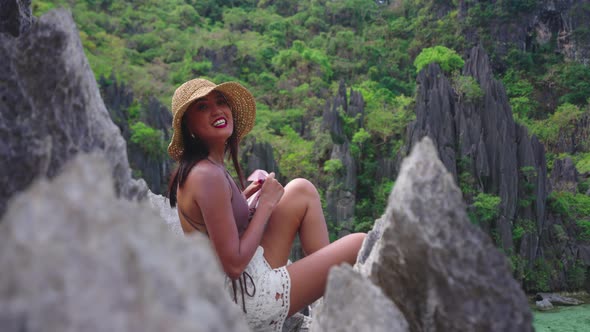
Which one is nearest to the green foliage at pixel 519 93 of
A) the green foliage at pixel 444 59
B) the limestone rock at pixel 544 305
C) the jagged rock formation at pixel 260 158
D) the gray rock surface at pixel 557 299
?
the green foliage at pixel 444 59

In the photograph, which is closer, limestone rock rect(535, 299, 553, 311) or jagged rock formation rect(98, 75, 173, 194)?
limestone rock rect(535, 299, 553, 311)

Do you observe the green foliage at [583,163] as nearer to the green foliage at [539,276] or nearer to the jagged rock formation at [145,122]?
the green foliage at [539,276]

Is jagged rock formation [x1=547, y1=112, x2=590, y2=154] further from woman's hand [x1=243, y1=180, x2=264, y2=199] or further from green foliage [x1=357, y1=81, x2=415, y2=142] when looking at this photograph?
woman's hand [x1=243, y1=180, x2=264, y2=199]

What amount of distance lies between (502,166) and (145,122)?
9.87 metres

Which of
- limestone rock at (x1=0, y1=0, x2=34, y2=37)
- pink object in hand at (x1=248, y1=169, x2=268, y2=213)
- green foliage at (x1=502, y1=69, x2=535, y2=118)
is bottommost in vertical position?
green foliage at (x1=502, y1=69, x2=535, y2=118)

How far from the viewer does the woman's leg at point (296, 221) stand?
1.84 metres

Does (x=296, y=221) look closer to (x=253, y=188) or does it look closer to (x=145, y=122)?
(x=253, y=188)

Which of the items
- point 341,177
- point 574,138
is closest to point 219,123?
point 341,177

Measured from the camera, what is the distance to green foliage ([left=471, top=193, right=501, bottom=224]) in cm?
1239

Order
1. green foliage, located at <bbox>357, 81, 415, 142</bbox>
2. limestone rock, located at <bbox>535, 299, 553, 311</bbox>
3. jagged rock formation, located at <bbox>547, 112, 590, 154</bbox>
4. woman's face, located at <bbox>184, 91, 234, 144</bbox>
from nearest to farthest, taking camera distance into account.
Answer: woman's face, located at <bbox>184, 91, 234, 144</bbox> < limestone rock, located at <bbox>535, 299, 553, 311</bbox> < green foliage, located at <bbox>357, 81, 415, 142</bbox> < jagged rock formation, located at <bbox>547, 112, 590, 154</bbox>

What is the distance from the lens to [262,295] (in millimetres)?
1685

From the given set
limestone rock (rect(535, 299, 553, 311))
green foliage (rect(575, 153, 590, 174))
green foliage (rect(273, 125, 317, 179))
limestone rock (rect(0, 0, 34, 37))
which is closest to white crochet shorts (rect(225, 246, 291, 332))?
limestone rock (rect(0, 0, 34, 37))

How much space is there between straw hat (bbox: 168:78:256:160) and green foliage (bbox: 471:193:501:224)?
11.1 m

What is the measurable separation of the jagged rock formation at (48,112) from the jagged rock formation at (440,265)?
0.58m
